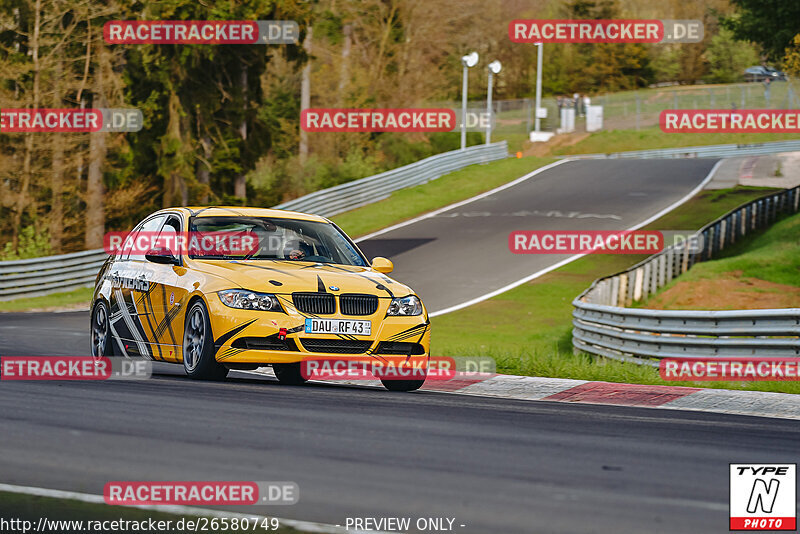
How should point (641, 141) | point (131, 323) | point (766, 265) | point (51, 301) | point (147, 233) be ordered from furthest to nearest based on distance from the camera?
point (641, 141), point (51, 301), point (766, 265), point (147, 233), point (131, 323)

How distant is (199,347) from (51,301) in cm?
1927

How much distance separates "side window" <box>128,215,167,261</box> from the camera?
11414 mm

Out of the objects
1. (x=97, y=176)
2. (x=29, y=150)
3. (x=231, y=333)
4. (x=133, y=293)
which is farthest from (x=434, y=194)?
(x=231, y=333)

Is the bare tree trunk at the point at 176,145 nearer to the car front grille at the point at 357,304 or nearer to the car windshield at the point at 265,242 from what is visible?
the car windshield at the point at 265,242

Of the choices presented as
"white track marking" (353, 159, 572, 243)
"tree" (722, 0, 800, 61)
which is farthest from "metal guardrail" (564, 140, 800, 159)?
"tree" (722, 0, 800, 61)

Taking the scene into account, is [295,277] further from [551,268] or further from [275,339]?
[551,268]

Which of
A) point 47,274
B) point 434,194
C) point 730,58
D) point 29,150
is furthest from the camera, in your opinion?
point 730,58

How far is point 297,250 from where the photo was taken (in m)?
11.0

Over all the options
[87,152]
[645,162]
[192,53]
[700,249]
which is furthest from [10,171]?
[645,162]

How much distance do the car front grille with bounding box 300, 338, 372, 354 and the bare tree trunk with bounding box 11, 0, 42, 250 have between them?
30.3m

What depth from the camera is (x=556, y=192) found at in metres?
41.2

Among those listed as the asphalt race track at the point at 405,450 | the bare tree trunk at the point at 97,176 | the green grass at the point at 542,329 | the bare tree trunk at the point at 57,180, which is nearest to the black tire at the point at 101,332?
the asphalt race track at the point at 405,450

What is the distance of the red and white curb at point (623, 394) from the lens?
30.0 feet

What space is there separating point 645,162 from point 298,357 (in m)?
42.4
